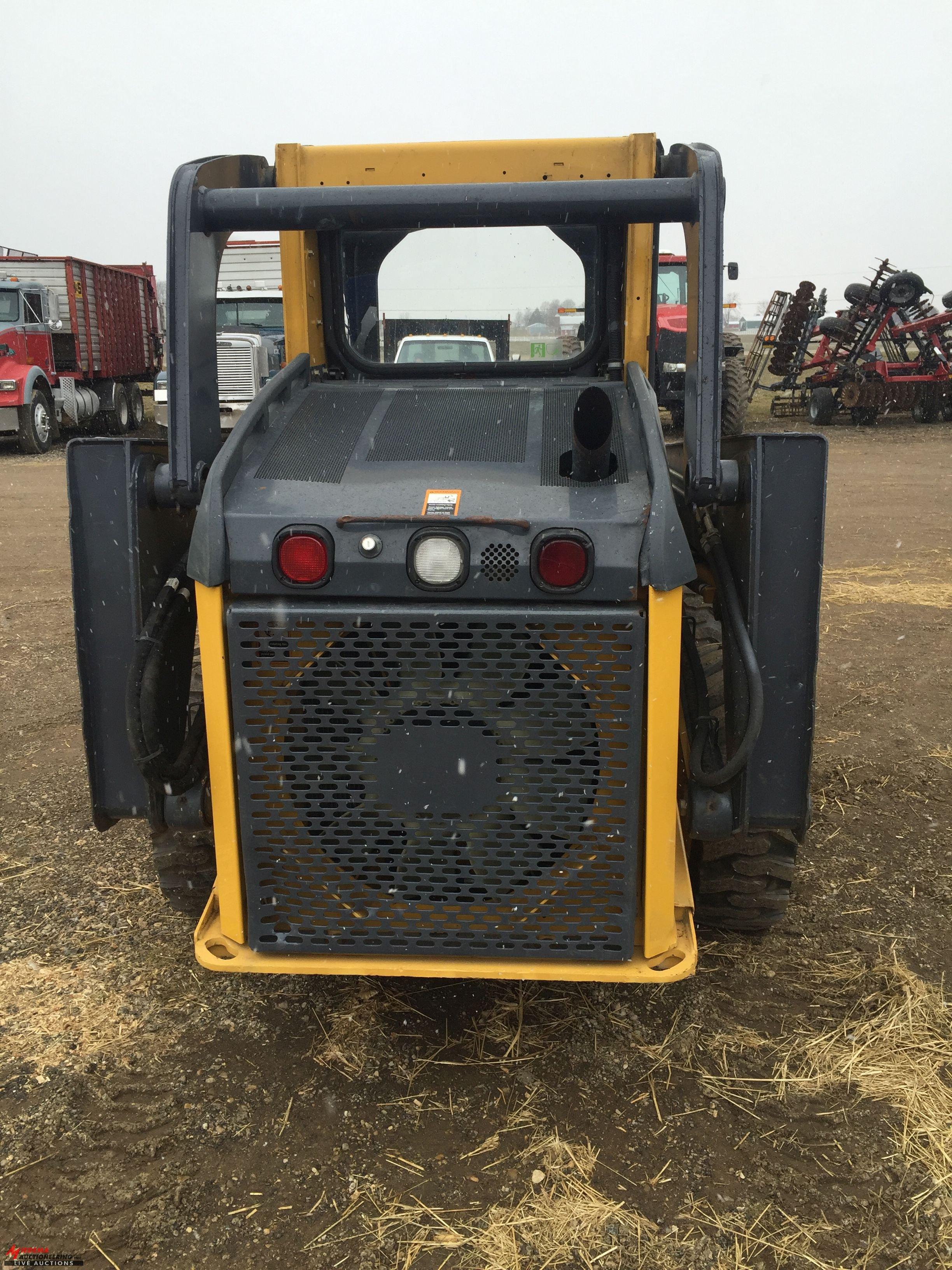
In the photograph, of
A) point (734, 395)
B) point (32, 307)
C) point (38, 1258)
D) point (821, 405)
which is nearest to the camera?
point (38, 1258)

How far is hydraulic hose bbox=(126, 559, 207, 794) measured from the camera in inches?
104

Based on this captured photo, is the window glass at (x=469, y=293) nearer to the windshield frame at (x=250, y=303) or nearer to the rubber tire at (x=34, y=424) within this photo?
the rubber tire at (x=34, y=424)

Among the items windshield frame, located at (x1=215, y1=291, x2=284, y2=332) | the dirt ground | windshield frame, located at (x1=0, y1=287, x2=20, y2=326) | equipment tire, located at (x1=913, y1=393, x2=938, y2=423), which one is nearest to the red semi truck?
windshield frame, located at (x1=0, y1=287, x2=20, y2=326)

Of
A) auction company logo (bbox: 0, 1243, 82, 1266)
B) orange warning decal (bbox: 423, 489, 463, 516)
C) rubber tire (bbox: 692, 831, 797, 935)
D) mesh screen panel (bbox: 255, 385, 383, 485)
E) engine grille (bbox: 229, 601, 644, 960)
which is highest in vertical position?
mesh screen panel (bbox: 255, 385, 383, 485)

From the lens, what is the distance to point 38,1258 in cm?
218

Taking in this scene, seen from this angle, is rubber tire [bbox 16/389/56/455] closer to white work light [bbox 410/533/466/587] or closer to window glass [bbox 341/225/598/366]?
window glass [bbox 341/225/598/366]

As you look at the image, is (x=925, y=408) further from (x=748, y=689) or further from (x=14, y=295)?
(x=748, y=689)

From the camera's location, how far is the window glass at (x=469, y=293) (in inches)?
139

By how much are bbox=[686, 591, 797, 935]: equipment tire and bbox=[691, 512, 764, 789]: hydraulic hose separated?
15 cm

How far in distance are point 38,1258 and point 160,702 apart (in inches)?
49.7

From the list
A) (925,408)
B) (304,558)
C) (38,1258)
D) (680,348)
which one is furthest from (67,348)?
(38,1258)

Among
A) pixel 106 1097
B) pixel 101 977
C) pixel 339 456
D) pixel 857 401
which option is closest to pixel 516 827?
pixel 339 456

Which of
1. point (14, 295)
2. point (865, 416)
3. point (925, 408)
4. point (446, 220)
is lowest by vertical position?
point (865, 416)

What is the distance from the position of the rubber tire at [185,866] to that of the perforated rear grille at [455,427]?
4.01 feet
